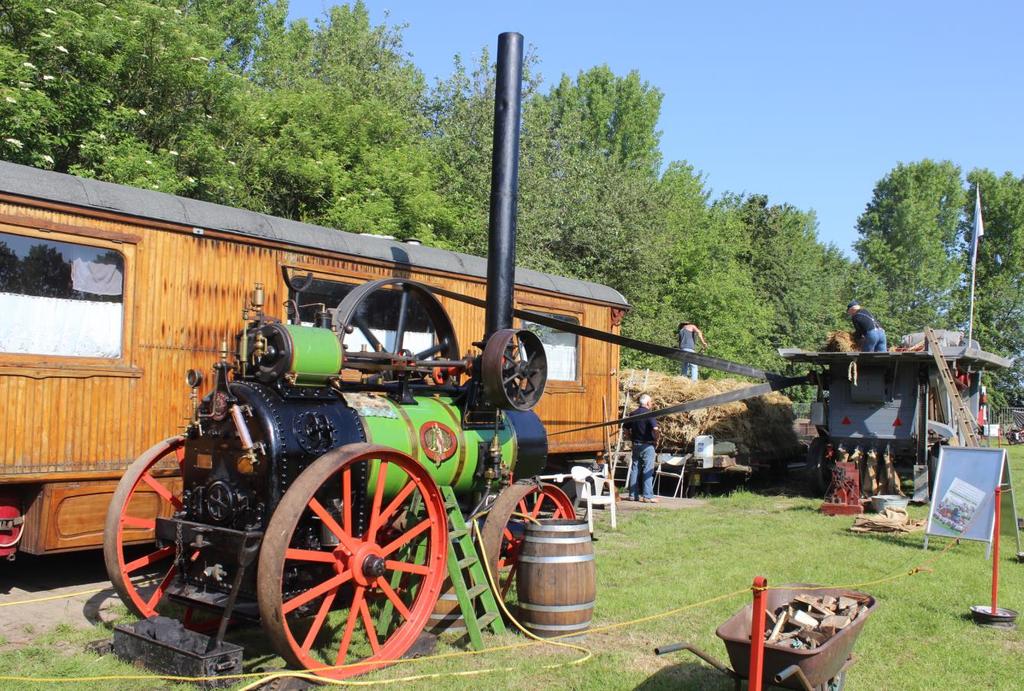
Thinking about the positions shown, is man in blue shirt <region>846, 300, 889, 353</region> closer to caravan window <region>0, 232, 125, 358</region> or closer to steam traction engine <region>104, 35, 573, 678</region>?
steam traction engine <region>104, 35, 573, 678</region>

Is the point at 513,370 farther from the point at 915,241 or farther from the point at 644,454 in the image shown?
the point at 915,241

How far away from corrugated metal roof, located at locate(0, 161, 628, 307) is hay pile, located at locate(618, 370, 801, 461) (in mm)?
5514

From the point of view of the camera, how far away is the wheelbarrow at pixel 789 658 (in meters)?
3.93

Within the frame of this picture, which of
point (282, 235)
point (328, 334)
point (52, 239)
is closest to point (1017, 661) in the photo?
point (328, 334)

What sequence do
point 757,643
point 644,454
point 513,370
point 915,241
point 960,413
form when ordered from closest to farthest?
1. point 757,643
2. point 513,370
3. point 960,413
4. point 644,454
5. point 915,241

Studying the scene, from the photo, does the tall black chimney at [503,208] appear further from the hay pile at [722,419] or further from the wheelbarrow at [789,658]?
the hay pile at [722,419]

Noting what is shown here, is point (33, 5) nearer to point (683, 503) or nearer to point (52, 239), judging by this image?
point (52, 239)

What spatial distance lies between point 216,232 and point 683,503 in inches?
308

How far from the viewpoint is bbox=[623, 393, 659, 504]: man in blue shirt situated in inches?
500

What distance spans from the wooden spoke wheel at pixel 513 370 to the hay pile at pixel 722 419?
25.3 feet

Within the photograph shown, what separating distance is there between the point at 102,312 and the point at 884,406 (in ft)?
33.7

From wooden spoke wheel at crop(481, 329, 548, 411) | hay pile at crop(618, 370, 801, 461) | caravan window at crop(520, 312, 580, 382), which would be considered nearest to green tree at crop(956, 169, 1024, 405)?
hay pile at crop(618, 370, 801, 461)

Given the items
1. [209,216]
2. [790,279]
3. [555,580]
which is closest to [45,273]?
[209,216]

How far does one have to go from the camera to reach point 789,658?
13.0 ft
